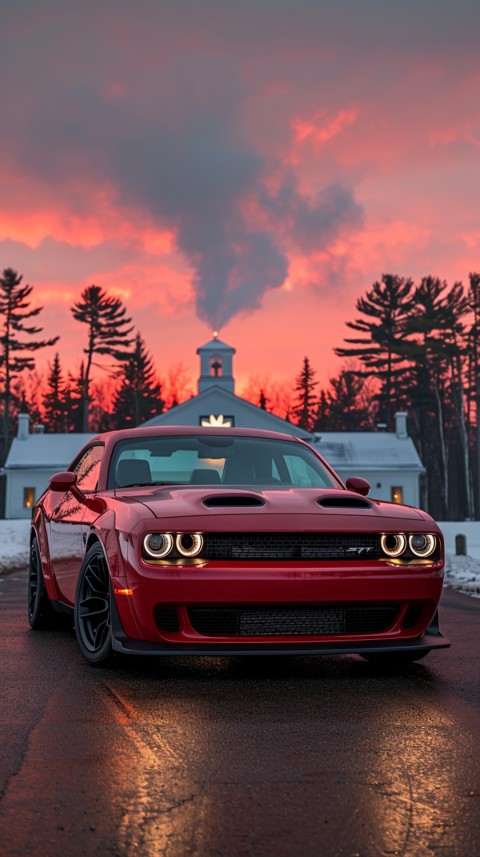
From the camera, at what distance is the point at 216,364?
5303cm

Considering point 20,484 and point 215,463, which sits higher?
point 20,484

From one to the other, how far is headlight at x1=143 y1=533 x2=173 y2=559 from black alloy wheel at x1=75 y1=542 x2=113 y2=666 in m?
0.51

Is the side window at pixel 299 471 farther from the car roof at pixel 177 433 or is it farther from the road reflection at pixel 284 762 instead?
the road reflection at pixel 284 762

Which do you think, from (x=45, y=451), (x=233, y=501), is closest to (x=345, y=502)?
(x=233, y=501)

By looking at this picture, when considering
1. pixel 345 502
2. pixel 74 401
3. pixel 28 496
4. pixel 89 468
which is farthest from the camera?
pixel 74 401

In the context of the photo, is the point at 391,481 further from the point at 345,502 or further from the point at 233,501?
the point at 233,501

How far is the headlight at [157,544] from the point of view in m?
5.43

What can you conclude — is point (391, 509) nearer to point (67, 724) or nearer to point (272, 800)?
point (67, 724)

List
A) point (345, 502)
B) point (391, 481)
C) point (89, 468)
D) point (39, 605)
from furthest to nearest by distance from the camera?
1. point (391, 481)
2. point (39, 605)
3. point (89, 468)
4. point (345, 502)

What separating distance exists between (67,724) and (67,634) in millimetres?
3333

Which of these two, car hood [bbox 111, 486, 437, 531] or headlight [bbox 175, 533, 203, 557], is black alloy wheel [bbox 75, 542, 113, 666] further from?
headlight [bbox 175, 533, 203, 557]

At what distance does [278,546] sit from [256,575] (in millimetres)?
217

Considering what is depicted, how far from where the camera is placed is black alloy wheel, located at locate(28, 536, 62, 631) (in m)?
7.81

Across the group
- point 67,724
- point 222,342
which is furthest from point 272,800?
point 222,342
